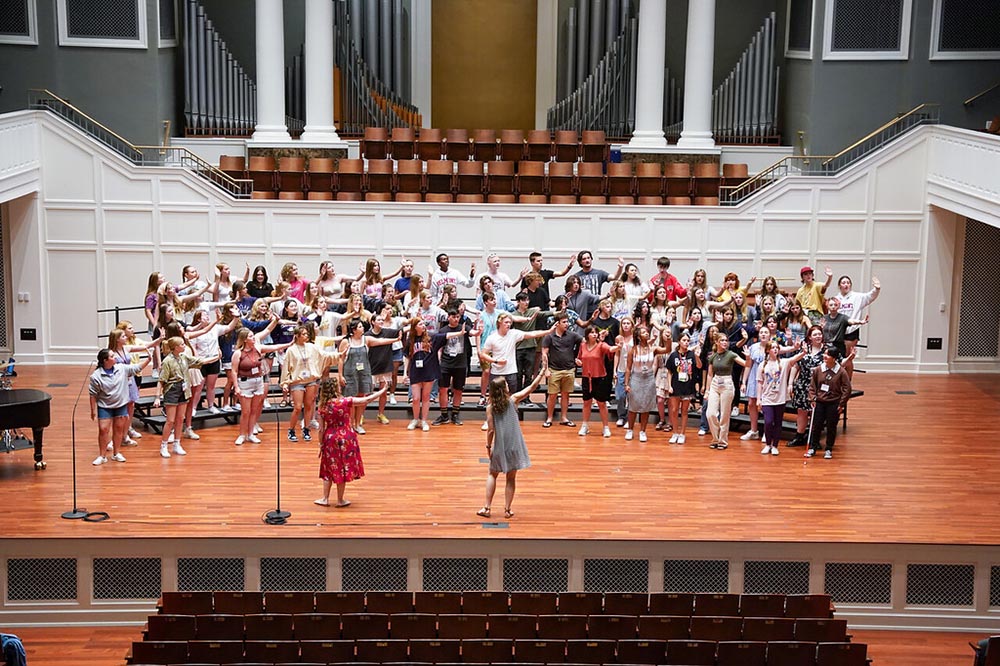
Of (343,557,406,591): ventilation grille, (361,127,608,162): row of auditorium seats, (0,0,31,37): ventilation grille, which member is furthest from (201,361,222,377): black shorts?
(0,0,31,37): ventilation grille

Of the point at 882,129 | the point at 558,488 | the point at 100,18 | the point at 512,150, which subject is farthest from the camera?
the point at 512,150

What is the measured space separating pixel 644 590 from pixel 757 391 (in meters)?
3.50

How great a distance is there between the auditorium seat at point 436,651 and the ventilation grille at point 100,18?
13.1 metres

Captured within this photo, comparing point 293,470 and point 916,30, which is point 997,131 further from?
point 293,470

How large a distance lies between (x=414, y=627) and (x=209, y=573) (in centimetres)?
233

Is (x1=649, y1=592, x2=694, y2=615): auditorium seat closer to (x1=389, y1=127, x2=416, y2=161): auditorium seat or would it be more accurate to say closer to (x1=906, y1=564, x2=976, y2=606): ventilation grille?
(x1=906, y1=564, x2=976, y2=606): ventilation grille

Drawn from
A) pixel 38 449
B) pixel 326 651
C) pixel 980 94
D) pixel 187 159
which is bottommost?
Answer: pixel 326 651

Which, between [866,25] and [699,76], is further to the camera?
[699,76]

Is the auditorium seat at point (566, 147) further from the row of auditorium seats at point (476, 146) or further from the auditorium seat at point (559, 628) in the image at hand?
the auditorium seat at point (559, 628)

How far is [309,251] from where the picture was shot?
17.3m

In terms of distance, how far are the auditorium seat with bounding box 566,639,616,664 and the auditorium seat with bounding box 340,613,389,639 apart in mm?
1354

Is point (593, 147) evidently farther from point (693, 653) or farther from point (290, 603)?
point (693, 653)

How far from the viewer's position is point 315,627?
8562 millimetres

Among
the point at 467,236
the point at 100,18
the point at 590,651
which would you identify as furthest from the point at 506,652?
the point at 100,18
